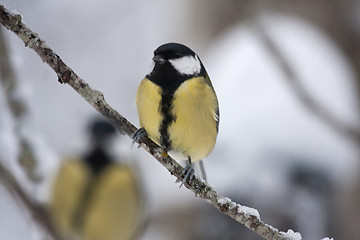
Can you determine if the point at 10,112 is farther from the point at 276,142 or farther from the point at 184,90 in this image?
the point at 276,142

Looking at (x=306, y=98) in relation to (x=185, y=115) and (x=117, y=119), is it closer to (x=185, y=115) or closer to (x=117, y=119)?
(x=185, y=115)

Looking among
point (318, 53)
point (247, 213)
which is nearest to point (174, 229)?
point (318, 53)

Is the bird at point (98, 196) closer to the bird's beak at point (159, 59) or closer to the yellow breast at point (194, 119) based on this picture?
the yellow breast at point (194, 119)

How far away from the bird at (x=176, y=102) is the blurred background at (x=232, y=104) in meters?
0.25

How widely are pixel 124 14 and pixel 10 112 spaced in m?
3.37

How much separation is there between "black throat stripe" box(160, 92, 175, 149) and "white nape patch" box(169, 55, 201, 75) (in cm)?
8

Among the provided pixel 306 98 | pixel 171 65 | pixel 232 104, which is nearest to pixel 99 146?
pixel 171 65

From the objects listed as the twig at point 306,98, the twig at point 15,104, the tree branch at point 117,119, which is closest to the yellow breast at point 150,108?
the tree branch at point 117,119

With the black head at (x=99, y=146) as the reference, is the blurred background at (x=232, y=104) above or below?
above

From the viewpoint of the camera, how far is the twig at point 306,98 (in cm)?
250

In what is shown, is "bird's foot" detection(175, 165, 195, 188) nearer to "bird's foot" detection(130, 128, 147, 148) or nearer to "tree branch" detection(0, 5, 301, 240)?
"tree branch" detection(0, 5, 301, 240)

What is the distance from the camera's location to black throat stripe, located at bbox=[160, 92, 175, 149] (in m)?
1.41

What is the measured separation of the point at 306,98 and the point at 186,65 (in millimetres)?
1211

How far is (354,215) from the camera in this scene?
2842 millimetres
